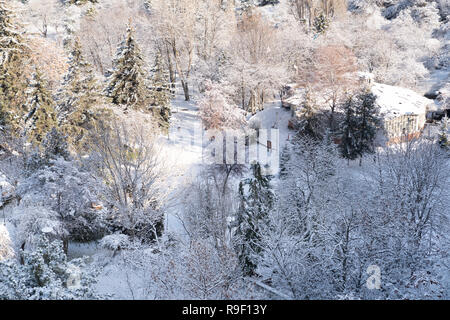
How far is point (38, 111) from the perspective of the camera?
24141 millimetres

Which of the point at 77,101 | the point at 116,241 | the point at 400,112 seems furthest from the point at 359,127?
the point at 77,101

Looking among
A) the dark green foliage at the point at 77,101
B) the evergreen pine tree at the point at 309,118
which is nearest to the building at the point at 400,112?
the evergreen pine tree at the point at 309,118

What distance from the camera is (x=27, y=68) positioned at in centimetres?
2806

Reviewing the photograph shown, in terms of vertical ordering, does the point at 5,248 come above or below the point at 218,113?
below

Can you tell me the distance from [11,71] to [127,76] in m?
8.06

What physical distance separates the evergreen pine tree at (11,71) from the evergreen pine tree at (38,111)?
2.20 meters

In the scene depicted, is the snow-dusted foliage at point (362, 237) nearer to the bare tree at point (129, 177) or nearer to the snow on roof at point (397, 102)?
the bare tree at point (129, 177)

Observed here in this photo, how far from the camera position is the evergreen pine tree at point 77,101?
2573 cm

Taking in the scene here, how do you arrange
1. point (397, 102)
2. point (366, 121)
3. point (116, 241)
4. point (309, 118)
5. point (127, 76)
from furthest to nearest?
point (397, 102) → point (309, 118) → point (366, 121) → point (127, 76) → point (116, 241)

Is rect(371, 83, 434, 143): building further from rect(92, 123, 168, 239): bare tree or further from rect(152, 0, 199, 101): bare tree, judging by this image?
rect(92, 123, 168, 239): bare tree

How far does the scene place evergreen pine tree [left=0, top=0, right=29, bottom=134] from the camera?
25.8m

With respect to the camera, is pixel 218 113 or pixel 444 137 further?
pixel 218 113

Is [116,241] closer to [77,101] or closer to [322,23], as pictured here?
[77,101]
